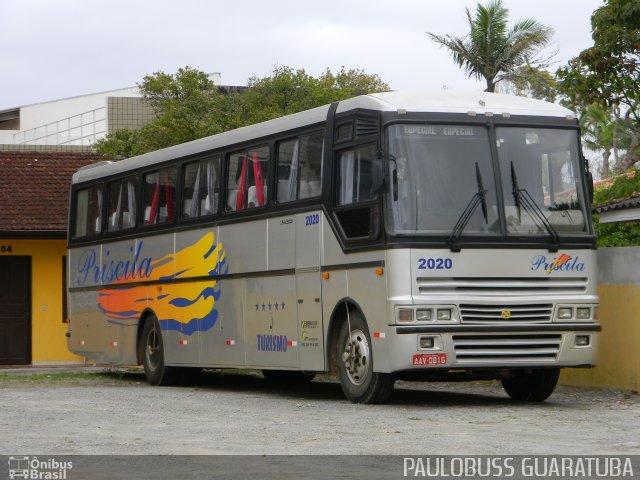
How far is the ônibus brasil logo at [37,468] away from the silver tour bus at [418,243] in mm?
5630

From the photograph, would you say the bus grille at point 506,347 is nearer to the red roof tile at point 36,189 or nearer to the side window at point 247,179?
the side window at point 247,179

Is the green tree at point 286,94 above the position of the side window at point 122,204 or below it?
above

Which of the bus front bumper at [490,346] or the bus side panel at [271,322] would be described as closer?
the bus front bumper at [490,346]

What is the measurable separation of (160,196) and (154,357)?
8.43ft

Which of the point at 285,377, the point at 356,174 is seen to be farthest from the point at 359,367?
the point at 285,377

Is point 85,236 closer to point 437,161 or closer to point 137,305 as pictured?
point 137,305

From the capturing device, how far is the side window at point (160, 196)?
→ 20.6 metres

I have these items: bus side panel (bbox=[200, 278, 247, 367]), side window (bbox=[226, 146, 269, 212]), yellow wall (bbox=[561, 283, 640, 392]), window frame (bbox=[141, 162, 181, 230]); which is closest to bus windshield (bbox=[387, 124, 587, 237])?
yellow wall (bbox=[561, 283, 640, 392])

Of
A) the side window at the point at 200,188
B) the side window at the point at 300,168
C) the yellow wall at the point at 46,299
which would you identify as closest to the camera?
the side window at the point at 300,168

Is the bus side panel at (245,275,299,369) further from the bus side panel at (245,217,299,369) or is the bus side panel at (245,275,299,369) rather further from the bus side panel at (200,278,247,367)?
the bus side panel at (200,278,247,367)

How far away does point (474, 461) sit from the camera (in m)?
10.0

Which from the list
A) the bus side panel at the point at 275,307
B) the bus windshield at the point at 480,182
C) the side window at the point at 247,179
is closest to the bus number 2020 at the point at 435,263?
the bus windshield at the point at 480,182

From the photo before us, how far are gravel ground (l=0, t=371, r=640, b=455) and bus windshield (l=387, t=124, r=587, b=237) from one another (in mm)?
2040

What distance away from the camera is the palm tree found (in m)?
43.1
